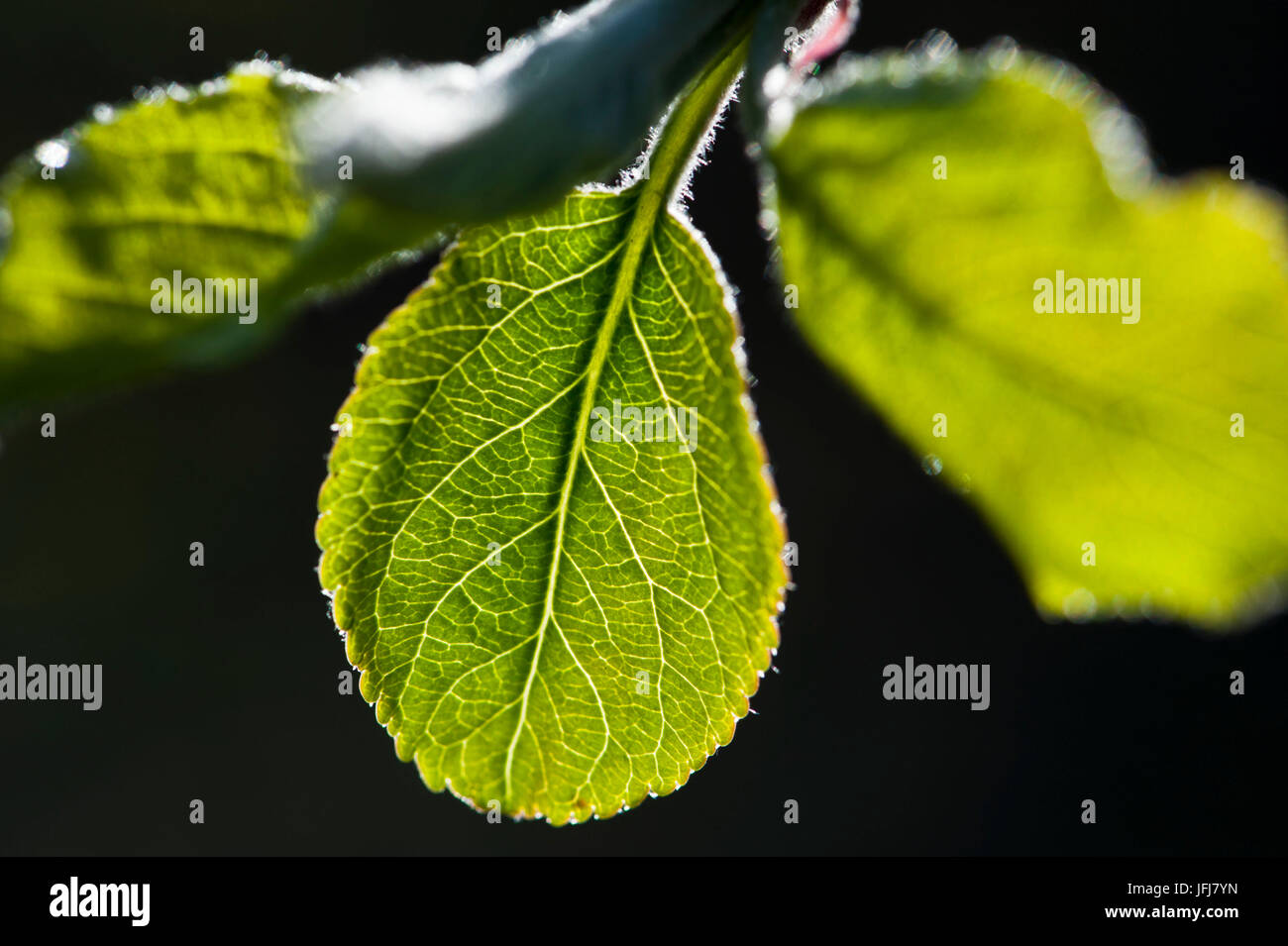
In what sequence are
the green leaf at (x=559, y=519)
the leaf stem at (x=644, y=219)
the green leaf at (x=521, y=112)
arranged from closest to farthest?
the green leaf at (x=521, y=112), the leaf stem at (x=644, y=219), the green leaf at (x=559, y=519)

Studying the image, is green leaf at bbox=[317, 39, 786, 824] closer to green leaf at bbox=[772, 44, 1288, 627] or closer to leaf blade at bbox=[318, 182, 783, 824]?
leaf blade at bbox=[318, 182, 783, 824]

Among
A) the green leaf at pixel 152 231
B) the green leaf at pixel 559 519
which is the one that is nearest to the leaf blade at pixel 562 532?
the green leaf at pixel 559 519

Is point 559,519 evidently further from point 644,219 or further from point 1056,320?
point 1056,320

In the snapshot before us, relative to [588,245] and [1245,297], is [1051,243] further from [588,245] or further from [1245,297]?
[588,245]

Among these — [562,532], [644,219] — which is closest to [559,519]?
[562,532]

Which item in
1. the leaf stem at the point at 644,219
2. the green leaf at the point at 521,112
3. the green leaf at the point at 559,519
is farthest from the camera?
the green leaf at the point at 559,519

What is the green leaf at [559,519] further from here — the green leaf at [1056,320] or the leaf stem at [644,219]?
the green leaf at [1056,320]

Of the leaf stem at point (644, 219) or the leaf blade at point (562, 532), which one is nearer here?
the leaf stem at point (644, 219)

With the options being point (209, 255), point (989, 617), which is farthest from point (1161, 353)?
point (989, 617)
